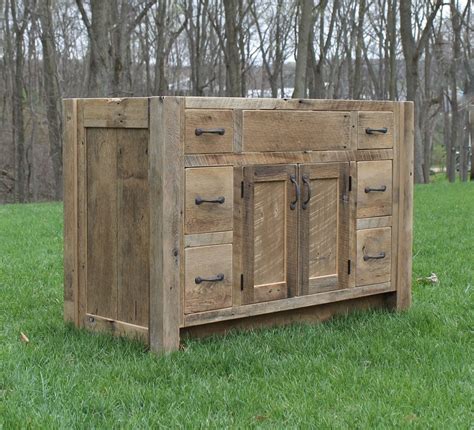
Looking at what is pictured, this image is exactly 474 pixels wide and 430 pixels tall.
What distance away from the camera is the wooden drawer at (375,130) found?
6.17 m

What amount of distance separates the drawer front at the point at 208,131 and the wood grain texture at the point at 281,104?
1.6 inches

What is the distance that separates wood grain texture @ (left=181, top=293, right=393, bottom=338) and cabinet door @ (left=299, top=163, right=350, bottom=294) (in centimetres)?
20

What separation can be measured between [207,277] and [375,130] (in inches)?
66.9

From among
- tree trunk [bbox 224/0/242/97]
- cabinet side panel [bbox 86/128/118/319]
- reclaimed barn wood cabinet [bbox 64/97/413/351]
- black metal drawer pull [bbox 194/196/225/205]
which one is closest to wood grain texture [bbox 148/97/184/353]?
reclaimed barn wood cabinet [bbox 64/97/413/351]

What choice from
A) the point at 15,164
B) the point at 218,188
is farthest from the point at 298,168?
the point at 15,164

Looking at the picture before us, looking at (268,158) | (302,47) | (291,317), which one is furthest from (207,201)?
(302,47)

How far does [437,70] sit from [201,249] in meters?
44.1

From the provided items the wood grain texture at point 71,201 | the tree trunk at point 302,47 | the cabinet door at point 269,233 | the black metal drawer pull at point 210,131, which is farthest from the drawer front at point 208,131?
the tree trunk at point 302,47

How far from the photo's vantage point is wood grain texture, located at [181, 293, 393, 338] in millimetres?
5570

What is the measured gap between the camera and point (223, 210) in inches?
213

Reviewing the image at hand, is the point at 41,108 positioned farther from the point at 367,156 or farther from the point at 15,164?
the point at 367,156

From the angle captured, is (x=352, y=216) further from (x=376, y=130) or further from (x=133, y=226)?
(x=133, y=226)

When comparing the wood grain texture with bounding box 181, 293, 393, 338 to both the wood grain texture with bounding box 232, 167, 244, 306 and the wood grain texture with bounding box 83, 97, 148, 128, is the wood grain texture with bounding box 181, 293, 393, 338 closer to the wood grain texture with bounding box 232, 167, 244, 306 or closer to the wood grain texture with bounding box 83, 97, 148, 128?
the wood grain texture with bounding box 232, 167, 244, 306

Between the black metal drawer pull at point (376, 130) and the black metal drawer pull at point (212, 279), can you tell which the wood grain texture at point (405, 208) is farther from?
the black metal drawer pull at point (212, 279)
